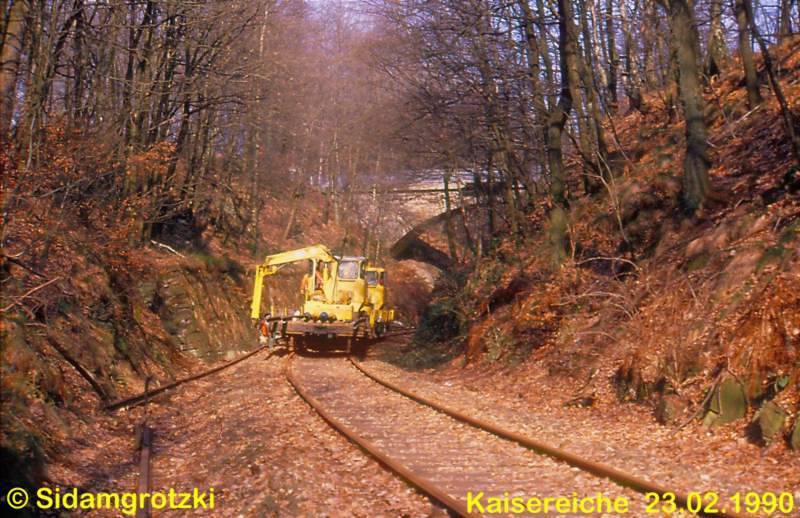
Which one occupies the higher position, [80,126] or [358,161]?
[358,161]

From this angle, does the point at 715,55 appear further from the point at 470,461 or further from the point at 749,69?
the point at 470,461

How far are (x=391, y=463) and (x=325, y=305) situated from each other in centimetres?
1664

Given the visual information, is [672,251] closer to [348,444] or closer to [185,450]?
[348,444]

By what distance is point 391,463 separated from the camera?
29.6 ft

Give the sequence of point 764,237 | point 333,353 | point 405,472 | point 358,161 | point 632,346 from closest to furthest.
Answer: point 405,472, point 764,237, point 632,346, point 333,353, point 358,161

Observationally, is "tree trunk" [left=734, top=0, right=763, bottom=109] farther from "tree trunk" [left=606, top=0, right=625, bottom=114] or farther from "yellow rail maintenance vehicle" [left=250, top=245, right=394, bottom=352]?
"yellow rail maintenance vehicle" [left=250, top=245, right=394, bottom=352]

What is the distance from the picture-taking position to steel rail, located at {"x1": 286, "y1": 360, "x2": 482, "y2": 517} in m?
7.41

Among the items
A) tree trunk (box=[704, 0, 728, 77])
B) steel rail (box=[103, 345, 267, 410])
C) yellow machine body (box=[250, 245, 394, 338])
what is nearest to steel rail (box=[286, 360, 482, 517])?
steel rail (box=[103, 345, 267, 410])

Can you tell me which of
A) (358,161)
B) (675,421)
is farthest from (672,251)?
(358,161)

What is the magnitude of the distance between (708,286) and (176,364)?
41.2 feet

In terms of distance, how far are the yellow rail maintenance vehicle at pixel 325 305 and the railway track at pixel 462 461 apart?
9568 mm

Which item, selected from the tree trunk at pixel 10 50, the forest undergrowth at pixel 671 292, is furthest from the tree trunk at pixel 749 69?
the tree trunk at pixel 10 50

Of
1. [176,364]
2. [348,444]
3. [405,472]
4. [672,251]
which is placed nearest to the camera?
[405,472]

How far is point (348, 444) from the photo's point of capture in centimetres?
1066
